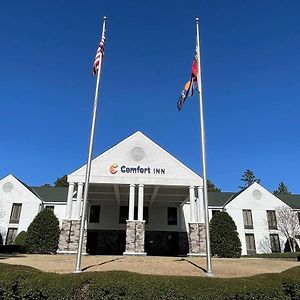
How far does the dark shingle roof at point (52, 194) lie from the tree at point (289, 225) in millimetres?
26007

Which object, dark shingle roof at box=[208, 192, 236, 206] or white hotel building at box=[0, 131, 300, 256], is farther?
dark shingle roof at box=[208, 192, 236, 206]

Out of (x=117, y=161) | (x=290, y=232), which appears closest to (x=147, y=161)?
(x=117, y=161)

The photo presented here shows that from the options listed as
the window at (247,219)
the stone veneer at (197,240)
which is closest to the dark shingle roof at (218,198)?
the window at (247,219)

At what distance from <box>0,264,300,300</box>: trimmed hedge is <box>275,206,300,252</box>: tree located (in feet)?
98.9

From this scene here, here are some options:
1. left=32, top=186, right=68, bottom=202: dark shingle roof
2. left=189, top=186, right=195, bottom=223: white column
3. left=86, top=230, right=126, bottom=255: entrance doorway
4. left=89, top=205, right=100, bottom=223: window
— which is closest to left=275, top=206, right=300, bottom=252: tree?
left=189, top=186, right=195, bottom=223: white column

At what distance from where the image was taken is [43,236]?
Answer: 24.7 m

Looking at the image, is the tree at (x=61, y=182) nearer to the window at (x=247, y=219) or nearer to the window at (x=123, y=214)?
the window at (x=123, y=214)

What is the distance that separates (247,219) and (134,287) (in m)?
33.0

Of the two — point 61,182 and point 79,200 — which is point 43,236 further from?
point 61,182

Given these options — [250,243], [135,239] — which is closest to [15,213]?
[135,239]

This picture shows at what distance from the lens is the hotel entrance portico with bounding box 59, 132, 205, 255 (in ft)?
78.0

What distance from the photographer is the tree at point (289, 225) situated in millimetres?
35906

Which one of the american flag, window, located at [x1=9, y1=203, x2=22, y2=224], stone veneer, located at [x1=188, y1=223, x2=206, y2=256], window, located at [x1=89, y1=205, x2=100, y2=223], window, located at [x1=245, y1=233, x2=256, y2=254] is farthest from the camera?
window, located at [x1=9, y1=203, x2=22, y2=224]

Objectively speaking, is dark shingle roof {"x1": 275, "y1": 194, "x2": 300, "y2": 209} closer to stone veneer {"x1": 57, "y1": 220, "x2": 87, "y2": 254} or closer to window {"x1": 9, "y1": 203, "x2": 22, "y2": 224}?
stone veneer {"x1": 57, "y1": 220, "x2": 87, "y2": 254}
